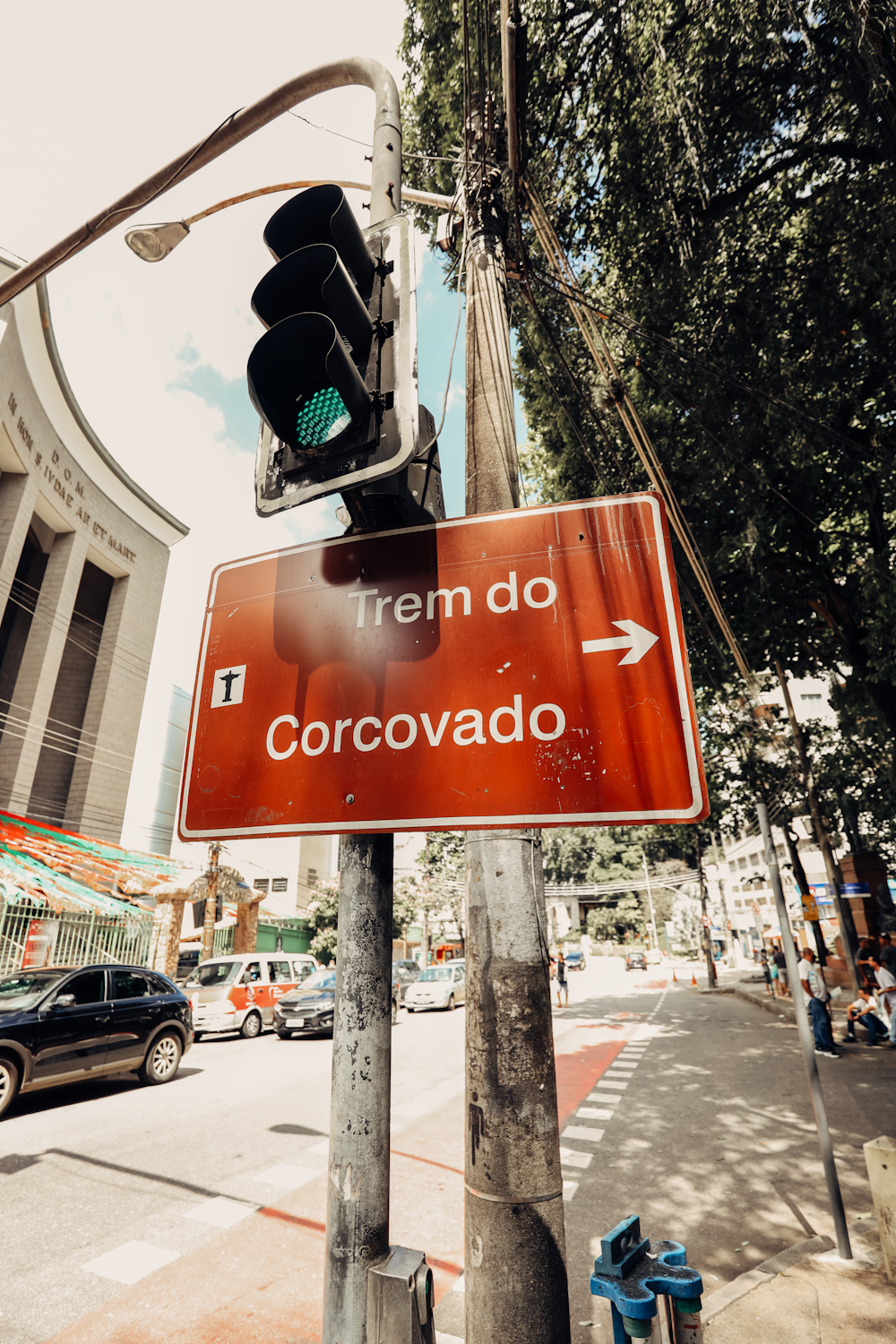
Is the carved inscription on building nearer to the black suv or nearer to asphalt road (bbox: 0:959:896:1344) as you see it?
the black suv

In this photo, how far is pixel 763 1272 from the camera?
13.3 feet

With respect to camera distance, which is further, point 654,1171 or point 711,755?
point 711,755

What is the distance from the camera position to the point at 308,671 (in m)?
1.75

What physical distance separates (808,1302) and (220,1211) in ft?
12.8

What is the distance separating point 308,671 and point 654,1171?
665 centimetres

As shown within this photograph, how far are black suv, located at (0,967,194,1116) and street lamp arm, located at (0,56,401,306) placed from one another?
308 inches

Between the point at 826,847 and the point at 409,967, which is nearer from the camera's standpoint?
the point at 826,847

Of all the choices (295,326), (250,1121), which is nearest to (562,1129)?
(250,1121)

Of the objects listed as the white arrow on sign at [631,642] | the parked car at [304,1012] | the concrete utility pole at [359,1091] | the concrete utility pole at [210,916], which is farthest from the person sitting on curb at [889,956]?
the concrete utility pole at [210,916]

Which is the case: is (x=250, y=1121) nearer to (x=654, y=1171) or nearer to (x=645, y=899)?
(x=654, y=1171)

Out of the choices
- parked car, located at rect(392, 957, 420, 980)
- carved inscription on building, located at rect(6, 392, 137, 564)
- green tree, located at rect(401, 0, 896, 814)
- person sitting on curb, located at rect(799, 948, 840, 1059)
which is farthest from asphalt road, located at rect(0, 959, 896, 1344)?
carved inscription on building, located at rect(6, 392, 137, 564)

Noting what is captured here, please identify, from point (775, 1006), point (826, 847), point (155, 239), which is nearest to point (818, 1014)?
point (775, 1006)

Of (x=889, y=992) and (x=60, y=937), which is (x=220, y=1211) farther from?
(x=60, y=937)

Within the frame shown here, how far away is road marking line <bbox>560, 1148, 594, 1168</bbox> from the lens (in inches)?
248
